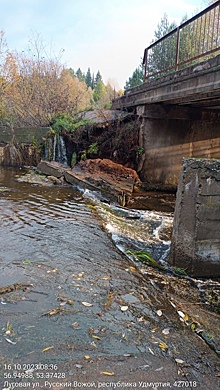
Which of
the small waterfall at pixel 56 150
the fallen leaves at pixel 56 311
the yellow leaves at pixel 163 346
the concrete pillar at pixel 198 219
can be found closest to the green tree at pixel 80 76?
the small waterfall at pixel 56 150

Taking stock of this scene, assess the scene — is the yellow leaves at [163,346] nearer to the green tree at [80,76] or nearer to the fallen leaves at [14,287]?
the fallen leaves at [14,287]

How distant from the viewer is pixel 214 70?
7020 millimetres

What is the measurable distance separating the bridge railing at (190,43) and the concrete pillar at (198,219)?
4.25m

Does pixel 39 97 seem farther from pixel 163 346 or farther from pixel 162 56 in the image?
pixel 163 346

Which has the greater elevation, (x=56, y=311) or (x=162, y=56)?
(x=162, y=56)

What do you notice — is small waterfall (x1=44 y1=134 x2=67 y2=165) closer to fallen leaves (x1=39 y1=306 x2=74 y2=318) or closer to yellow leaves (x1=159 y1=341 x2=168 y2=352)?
fallen leaves (x1=39 y1=306 x2=74 y2=318)

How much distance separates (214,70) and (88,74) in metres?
88.0

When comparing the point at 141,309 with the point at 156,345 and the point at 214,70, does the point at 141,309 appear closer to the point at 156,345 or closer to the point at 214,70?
the point at 156,345

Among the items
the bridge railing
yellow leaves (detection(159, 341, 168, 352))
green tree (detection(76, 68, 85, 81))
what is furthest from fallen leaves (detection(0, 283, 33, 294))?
green tree (detection(76, 68, 85, 81))

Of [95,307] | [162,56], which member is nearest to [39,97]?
[162,56]

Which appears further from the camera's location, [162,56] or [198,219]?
[162,56]

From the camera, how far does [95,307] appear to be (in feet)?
9.96

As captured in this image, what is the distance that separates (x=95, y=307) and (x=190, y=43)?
27.5 feet

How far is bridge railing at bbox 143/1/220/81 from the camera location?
7230 millimetres
